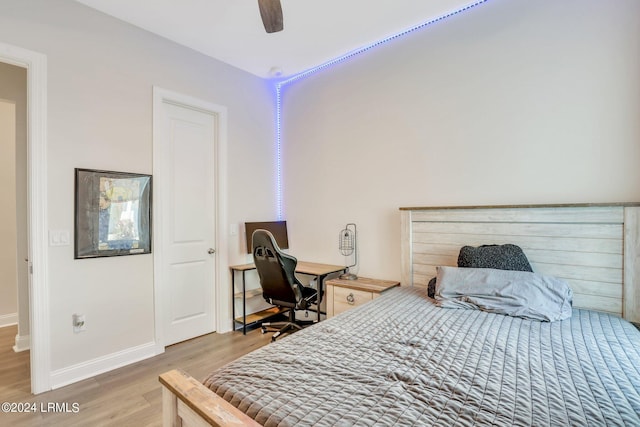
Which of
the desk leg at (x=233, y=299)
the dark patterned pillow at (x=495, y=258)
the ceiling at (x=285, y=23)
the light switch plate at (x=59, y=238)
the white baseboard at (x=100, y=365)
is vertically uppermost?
the ceiling at (x=285, y=23)

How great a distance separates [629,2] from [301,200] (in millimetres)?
2916

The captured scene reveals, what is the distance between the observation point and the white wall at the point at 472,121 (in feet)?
6.32

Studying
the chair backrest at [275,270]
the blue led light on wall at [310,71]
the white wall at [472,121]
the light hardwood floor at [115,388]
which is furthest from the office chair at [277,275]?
the blue led light on wall at [310,71]

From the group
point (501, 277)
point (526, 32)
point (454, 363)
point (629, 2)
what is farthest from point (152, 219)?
point (629, 2)

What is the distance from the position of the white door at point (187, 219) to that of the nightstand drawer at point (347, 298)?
135 centimetres

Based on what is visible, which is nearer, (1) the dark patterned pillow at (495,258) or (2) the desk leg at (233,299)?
(1) the dark patterned pillow at (495,258)

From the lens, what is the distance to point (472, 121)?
2414 millimetres

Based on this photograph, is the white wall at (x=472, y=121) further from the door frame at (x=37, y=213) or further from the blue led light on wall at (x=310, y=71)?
the door frame at (x=37, y=213)

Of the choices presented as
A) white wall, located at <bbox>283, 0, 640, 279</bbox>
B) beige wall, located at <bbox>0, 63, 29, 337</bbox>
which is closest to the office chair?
white wall, located at <bbox>283, 0, 640, 279</bbox>

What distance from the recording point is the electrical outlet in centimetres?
230

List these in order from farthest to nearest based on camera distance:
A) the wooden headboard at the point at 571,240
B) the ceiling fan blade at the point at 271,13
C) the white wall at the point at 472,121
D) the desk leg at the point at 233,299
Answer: the desk leg at the point at 233,299 → the white wall at the point at 472,121 → the wooden headboard at the point at 571,240 → the ceiling fan blade at the point at 271,13

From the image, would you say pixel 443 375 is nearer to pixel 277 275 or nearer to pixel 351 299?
pixel 351 299

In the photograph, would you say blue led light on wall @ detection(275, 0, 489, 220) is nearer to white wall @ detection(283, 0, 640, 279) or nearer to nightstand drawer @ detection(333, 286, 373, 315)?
white wall @ detection(283, 0, 640, 279)

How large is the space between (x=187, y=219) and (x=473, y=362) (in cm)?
270
